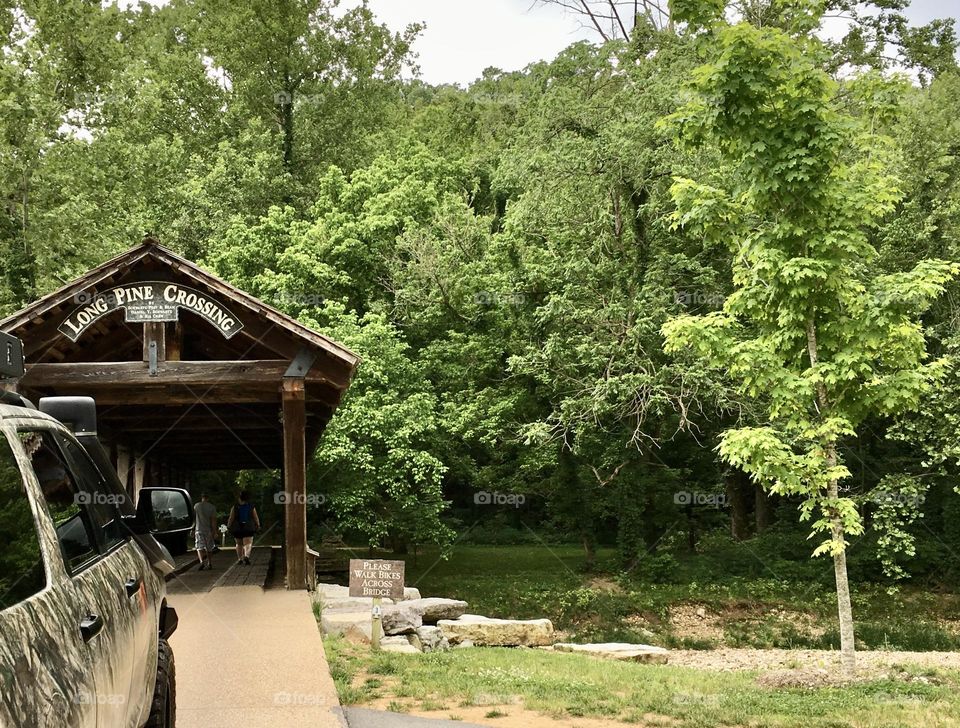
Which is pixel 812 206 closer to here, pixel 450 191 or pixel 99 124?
pixel 450 191

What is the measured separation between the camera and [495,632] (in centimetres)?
1928

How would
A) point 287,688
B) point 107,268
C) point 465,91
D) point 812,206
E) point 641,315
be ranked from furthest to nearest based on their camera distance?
point 465,91 → point 641,315 → point 812,206 → point 107,268 → point 287,688

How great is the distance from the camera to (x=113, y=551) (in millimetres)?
3684

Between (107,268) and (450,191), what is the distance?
76.7 feet

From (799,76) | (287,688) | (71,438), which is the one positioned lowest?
(287,688)

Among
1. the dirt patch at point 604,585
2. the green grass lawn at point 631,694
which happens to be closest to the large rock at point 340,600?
the green grass lawn at point 631,694

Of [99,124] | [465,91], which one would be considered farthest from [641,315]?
[465,91]

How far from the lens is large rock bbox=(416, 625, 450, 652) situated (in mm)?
16047

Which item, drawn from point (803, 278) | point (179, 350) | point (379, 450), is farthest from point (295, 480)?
point (379, 450)

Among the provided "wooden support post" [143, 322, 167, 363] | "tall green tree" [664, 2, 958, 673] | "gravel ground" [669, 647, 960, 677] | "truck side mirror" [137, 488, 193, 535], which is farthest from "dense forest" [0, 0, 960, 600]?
"truck side mirror" [137, 488, 193, 535]

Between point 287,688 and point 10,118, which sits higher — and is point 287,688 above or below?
below

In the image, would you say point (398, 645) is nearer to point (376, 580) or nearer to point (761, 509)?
point (376, 580)

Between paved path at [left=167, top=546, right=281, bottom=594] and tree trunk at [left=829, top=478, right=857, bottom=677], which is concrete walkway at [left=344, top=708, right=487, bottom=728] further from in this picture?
tree trunk at [left=829, top=478, right=857, bottom=677]

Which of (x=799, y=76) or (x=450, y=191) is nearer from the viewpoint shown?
(x=799, y=76)
